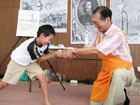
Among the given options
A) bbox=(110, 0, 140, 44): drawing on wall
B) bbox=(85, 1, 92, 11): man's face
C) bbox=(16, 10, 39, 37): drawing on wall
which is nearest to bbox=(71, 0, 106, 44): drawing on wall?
bbox=(85, 1, 92, 11): man's face

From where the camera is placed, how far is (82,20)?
3.20 meters

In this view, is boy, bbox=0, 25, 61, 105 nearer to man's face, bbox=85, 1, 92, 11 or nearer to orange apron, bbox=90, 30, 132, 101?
orange apron, bbox=90, 30, 132, 101

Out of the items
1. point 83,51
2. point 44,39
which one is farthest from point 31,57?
point 83,51

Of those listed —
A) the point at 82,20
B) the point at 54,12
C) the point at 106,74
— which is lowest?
the point at 106,74

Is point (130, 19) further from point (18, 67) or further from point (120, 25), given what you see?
point (18, 67)

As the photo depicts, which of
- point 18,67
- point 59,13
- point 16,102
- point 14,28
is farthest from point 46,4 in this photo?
point 16,102

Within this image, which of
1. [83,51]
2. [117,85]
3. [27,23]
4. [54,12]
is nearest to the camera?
[117,85]

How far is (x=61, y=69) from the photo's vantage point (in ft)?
10.9

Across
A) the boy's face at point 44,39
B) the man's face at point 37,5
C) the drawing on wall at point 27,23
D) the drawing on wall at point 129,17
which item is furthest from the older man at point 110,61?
the man's face at point 37,5

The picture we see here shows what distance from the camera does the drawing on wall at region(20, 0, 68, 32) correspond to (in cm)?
332

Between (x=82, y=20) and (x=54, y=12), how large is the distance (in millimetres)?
633

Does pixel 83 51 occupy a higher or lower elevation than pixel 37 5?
lower

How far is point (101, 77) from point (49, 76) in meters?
1.71

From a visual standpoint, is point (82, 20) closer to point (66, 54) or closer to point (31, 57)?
point (66, 54)
